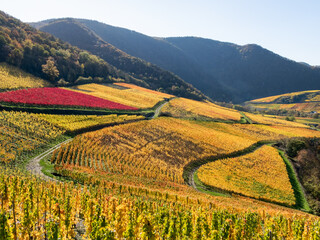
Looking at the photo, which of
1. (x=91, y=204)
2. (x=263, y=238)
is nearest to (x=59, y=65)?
(x=91, y=204)

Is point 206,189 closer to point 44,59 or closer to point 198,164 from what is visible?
point 198,164

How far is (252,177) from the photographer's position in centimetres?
5694

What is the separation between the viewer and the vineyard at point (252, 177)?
49.3 metres

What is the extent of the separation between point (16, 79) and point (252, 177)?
298 feet

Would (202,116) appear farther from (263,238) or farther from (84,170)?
(263,238)

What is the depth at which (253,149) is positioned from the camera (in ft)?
267

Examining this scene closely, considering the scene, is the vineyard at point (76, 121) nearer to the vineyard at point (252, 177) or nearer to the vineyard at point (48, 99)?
the vineyard at point (48, 99)

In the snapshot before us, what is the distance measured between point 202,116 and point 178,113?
12.6 metres

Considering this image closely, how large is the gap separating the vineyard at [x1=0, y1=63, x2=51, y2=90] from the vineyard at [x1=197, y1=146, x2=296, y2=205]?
7171cm

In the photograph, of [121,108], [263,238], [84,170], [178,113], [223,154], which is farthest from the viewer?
[178,113]

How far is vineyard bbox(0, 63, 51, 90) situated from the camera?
83625 mm

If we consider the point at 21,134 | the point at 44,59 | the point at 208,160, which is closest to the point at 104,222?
the point at 21,134

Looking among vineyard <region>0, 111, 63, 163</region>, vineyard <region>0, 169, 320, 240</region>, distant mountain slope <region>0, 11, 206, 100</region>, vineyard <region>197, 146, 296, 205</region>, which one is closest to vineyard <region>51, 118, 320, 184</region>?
vineyard <region>197, 146, 296, 205</region>

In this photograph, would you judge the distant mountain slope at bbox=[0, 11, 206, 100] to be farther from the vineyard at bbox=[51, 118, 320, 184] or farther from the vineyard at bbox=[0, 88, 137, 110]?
the vineyard at bbox=[51, 118, 320, 184]
